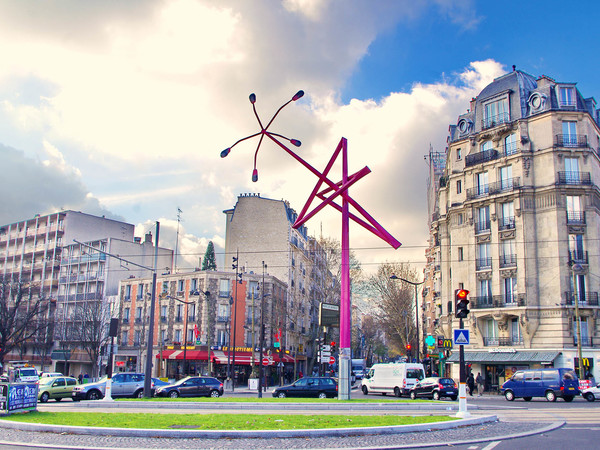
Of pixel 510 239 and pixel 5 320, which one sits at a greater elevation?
pixel 510 239

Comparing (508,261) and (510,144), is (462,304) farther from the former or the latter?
(510,144)

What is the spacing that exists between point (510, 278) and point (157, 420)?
33813 millimetres

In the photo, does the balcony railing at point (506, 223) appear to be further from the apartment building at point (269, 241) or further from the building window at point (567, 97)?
the apartment building at point (269, 241)

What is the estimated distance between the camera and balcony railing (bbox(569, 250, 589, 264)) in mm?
39969

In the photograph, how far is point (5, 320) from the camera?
51.2 m

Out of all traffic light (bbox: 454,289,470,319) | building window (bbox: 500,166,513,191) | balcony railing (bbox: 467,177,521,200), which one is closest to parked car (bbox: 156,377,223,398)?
traffic light (bbox: 454,289,470,319)

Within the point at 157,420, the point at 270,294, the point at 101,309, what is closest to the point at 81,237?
the point at 101,309

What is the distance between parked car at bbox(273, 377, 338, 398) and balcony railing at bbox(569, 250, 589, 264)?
2091 centimetres

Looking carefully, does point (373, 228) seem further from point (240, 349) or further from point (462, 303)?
point (240, 349)

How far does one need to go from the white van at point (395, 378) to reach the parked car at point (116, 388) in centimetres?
1473

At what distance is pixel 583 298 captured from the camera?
39.6 meters

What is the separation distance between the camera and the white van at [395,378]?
3431cm

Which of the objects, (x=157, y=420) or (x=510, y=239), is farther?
(x=510, y=239)

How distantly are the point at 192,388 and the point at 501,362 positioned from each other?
73.3ft
